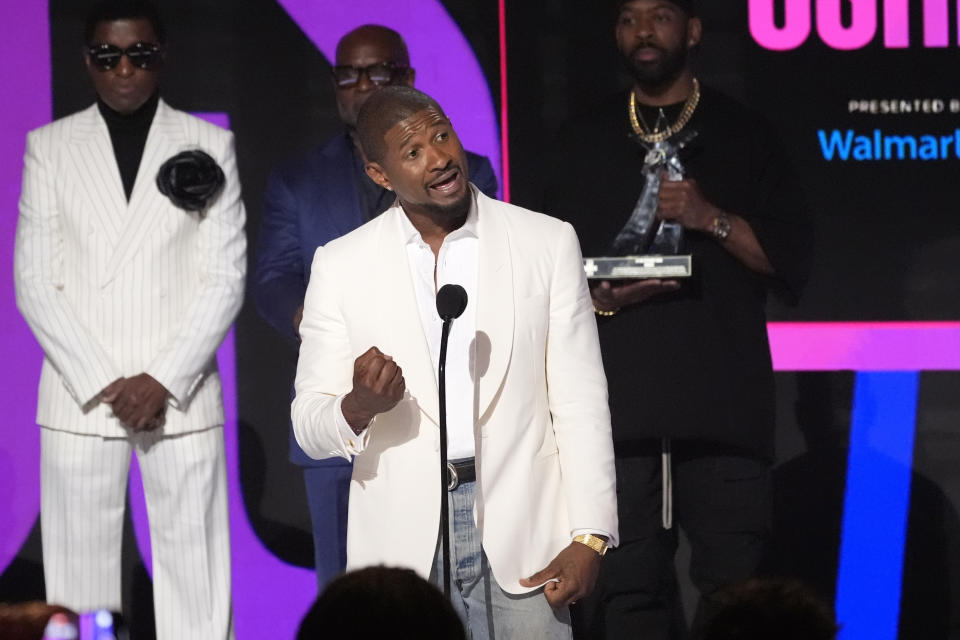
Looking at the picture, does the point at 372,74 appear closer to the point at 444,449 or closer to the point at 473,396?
the point at 473,396

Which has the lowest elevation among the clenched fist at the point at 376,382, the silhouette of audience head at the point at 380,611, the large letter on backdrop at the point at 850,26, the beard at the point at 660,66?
the silhouette of audience head at the point at 380,611

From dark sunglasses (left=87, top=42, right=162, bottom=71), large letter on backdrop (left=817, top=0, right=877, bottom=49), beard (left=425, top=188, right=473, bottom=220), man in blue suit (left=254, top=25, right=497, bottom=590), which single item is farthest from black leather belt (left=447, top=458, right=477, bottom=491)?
large letter on backdrop (left=817, top=0, right=877, bottom=49)

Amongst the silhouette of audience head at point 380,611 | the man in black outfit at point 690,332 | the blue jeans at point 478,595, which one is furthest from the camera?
the man in black outfit at point 690,332

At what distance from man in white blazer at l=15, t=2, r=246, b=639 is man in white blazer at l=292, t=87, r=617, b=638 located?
1.34m

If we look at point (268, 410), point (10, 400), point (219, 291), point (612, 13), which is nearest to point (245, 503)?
point (268, 410)

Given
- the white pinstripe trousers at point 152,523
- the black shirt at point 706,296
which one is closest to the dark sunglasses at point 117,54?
the white pinstripe trousers at point 152,523

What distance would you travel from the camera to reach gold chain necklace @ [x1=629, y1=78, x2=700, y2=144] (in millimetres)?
4648

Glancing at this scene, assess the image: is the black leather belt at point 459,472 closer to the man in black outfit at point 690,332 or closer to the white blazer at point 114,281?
the man in black outfit at point 690,332

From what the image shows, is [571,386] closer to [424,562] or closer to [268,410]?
[424,562]

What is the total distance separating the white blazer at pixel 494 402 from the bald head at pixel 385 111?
265mm

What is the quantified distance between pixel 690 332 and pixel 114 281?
190cm

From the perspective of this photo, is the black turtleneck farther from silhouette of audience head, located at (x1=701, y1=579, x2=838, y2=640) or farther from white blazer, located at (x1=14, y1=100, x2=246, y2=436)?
silhouette of audience head, located at (x1=701, y1=579, x2=838, y2=640)

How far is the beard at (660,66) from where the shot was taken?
4.64 meters

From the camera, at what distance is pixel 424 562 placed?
3.34 metres
